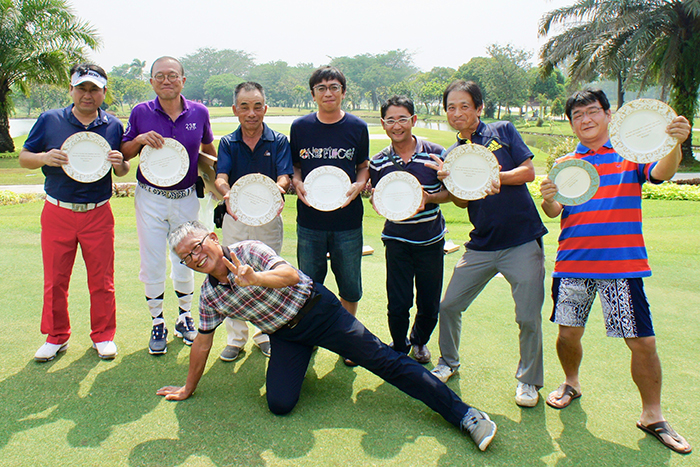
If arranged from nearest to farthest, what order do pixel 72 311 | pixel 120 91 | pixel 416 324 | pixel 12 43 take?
pixel 416 324, pixel 72 311, pixel 12 43, pixel 120 91

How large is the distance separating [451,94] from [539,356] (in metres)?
1.83

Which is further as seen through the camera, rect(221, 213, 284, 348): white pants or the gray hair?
rect(221, 213, 284, 348): white pants

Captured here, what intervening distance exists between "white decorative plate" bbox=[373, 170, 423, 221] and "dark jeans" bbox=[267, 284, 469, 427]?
748 millimetres

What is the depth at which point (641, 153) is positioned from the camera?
2746 millimetres

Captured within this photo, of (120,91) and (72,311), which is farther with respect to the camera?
(120,91)

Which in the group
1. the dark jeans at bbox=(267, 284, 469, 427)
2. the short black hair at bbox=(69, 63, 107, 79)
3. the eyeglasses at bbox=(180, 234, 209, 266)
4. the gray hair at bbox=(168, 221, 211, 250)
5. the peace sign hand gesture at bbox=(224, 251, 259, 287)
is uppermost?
the short black hair at bbox=(69, 63, 107, 79)

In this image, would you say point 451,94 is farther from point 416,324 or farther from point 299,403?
point 299,403

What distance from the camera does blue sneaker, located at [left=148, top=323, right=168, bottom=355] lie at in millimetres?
3693

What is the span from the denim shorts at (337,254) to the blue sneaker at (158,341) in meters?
1.23

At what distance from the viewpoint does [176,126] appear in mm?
3781

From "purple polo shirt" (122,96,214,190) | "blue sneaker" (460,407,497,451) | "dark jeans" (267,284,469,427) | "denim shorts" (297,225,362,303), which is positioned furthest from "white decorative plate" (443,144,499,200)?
"purple polo shirt" (122,96,214,190)

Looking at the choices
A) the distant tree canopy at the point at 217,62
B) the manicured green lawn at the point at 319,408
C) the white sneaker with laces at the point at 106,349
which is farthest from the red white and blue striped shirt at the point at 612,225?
the distant tree canopy at the point at 217,62

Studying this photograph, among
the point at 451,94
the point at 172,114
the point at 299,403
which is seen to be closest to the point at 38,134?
the point at 172,114

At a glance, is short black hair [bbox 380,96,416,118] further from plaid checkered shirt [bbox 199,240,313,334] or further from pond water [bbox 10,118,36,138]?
pond water [bbox 10,118,36,138]
